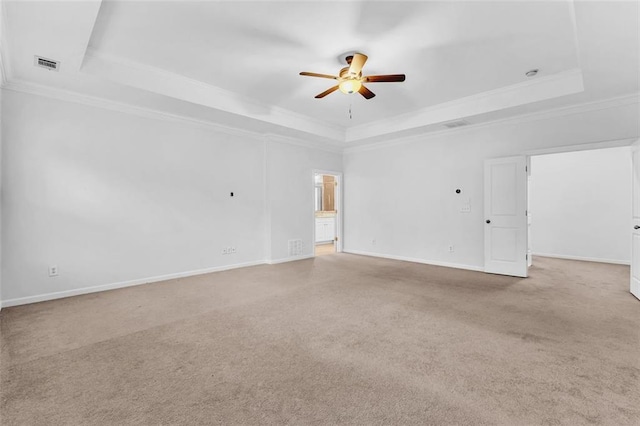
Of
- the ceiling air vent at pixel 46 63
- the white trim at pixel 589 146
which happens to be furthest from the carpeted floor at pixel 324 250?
the ceiling air vent at pixel 46 63

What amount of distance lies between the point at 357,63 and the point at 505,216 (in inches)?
147

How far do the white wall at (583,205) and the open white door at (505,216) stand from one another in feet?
9.18

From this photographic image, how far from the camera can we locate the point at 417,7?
8.75ft

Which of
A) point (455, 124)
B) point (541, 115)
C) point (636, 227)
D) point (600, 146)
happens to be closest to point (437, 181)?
point (455, 124)

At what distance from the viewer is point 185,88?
13.6 ft

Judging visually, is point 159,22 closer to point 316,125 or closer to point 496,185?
point 316,125

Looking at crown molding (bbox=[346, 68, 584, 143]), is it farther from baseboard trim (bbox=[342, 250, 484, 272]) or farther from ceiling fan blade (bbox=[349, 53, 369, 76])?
baseboard trim (bbox=[342, 250, 484, 272])

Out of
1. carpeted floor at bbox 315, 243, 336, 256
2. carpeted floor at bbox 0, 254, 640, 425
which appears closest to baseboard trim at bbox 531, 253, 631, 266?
carpeted floor at bbox 0, 254, 640, 425

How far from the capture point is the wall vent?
21.6 ft

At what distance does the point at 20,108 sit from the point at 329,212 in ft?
22.6

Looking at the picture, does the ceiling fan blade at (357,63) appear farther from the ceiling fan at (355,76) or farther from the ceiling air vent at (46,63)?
the ceiling air vent at (46,63)

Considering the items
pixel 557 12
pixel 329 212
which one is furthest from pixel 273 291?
pixel 329 212

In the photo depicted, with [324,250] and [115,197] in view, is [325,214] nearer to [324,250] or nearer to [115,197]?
[324,250]

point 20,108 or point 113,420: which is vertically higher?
point 20,108
